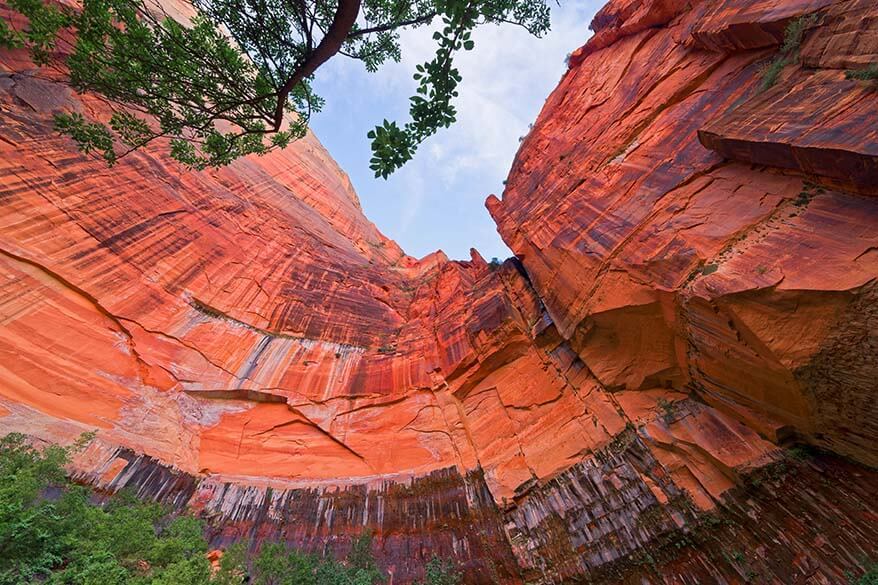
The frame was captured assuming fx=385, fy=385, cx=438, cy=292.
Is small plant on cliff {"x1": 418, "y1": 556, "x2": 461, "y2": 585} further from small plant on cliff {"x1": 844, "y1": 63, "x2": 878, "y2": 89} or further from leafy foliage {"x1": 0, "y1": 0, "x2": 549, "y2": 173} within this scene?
small plant on cliff {"x1": 844, "y1": 63, "x2": 878, "y2": 89}

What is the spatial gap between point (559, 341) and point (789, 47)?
1046cm

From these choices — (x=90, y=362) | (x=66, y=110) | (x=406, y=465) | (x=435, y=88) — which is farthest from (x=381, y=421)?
(x=66, y=110)

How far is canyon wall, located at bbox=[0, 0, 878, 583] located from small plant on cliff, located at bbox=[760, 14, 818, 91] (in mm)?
137

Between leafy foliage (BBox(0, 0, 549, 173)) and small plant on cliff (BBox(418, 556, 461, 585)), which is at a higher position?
leafy foliage (BBox(0, 0, 549, 173))

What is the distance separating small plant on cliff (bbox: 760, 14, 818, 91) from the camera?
29.6ft

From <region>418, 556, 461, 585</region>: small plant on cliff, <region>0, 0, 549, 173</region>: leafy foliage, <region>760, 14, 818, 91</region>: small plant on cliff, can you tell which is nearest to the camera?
<region>0, 0, 549, 173</region>: leafy foliage

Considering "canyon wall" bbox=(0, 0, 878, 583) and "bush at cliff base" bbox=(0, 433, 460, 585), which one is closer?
"bush at cliff base" bbox=(0, 433, 460, 585)

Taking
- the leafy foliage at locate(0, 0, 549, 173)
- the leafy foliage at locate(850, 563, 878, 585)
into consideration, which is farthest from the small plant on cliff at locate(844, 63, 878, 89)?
the leafy foliage at locate(850, 563, 878, 585)

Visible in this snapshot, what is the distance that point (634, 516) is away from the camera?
388 inches

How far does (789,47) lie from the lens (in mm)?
9383

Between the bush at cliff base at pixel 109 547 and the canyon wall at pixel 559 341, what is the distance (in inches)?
36.6

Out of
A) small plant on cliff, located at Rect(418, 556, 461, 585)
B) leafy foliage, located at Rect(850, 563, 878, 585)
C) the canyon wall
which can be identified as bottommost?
leafy foliage, located at Rect(850, 563, 878, 585)

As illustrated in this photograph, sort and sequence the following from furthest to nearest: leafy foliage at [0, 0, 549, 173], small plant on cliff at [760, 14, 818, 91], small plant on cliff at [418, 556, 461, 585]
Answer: small plant on cliff at [418, 556, 461, 585], small plant on cliff at [760, 14, 818, 91], leafy foliage at [0, 0, 549, 173]

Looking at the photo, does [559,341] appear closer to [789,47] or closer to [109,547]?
[789,47]
